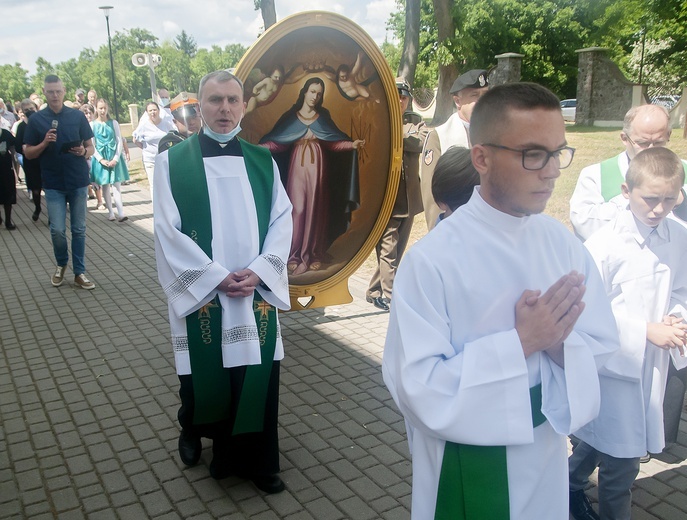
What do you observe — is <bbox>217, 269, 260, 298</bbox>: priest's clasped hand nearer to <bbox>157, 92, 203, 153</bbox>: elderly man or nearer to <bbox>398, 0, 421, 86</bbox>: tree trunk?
<bbox>157, 92, 203, 153</bbox>: elderly man

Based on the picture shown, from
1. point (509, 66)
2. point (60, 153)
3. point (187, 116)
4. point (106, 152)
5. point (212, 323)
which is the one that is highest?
point (509, 66)

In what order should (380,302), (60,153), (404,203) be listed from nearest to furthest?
1. (404,203)
2. (380,302)
3. (60,153)

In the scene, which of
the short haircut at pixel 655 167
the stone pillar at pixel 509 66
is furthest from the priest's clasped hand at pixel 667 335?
the stone pillar at pixel 509 66

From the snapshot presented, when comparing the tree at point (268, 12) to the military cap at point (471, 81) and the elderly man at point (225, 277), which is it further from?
the elderly man at point (225, 277)

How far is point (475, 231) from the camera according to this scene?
196 cm

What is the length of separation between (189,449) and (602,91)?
23.5 meters

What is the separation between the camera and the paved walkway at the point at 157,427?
3564 mm

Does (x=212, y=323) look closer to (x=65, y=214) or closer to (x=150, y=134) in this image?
(x=65, y=214)

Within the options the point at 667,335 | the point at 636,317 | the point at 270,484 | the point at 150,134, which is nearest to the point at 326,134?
the point at 270,484

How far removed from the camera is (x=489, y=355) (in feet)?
6.01

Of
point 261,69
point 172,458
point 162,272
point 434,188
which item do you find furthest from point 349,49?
point 172,458

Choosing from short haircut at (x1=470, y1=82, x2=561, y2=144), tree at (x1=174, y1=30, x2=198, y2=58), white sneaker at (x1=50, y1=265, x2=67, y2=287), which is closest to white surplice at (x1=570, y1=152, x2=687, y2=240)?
short haircut at (x1=470, y1=82, x2=561, y2=144)

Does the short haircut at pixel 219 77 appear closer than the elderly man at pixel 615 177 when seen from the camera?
Yes

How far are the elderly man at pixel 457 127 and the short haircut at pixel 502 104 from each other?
3.13 meters
